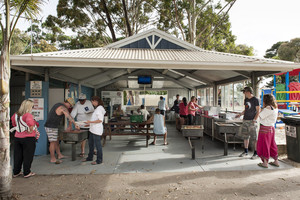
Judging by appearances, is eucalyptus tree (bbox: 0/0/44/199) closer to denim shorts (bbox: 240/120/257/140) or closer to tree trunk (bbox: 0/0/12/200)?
tree trunk (bbox: 0/0/12/200)

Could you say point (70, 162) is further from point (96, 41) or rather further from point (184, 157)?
point (96, 41)

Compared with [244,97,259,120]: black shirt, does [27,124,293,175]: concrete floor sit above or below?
below

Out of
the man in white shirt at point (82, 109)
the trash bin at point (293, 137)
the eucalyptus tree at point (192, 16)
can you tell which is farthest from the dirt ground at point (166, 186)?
the eucalyptus tree at point (192, 16)

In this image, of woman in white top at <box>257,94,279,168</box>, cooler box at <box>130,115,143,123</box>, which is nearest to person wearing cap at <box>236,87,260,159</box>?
woman in white top at <box>257,94,279,168</box>

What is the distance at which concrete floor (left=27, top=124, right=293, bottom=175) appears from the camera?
4.51 meters

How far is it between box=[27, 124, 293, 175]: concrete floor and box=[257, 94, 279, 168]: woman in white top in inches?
12.2

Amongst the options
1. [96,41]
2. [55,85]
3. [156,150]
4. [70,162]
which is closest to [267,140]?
[156,150]

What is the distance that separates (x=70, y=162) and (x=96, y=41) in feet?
48.9

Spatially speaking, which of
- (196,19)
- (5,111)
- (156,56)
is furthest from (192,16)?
(5,111)

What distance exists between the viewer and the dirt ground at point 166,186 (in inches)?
130

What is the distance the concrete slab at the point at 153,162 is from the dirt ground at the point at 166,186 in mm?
285

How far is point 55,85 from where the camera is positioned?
7.62m

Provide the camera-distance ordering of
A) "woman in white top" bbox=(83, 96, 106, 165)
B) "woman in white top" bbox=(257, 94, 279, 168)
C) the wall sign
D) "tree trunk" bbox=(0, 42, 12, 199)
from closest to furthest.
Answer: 1. "tree trunk" bbox=(0, 42, 12, 199)
2. "woman in white top" bbox=(257, 94, 279, 168)
3. "woman in white top" bbox=(83, 96, 106, 165)
4. the wall sign

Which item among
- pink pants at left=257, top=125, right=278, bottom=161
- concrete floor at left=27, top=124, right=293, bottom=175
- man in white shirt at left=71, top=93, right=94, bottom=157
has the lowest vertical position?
concrete floor at left=27, top=124, right=293, bottom=175
